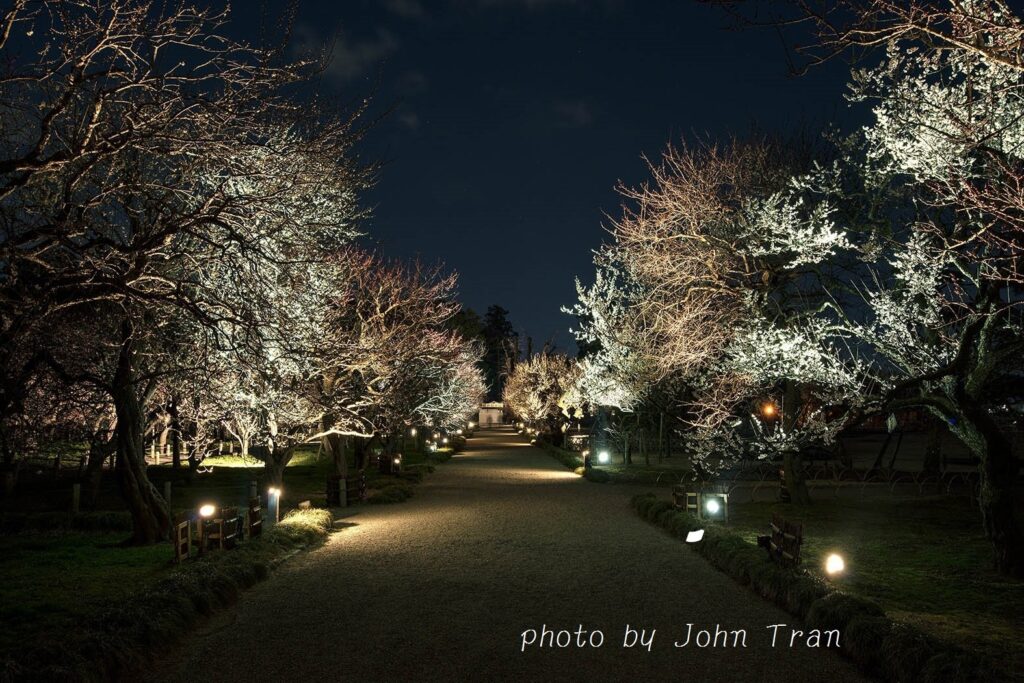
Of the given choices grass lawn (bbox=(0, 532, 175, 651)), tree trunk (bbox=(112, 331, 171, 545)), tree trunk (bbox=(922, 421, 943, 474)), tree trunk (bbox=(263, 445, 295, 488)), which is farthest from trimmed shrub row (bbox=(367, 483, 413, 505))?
tree trunk (bbox=(922, 421, 943, 474))

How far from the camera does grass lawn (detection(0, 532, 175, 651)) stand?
952 cm

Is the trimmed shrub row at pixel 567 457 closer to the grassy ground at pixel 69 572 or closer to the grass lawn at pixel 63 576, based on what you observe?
the grassy ground at pixel 69 572

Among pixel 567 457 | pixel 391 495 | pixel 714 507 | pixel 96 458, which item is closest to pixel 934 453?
pixel 714 507

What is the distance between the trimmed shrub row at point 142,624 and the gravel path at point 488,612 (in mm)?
278

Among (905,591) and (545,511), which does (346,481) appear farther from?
(905,591)

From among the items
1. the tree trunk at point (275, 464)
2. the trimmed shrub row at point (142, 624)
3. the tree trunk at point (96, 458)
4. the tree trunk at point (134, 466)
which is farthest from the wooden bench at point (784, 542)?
the tree trunk at point (96, 458)

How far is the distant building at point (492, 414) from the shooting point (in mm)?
116000

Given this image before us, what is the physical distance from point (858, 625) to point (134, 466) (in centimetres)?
1290

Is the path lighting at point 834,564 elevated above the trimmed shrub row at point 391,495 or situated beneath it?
elevated above

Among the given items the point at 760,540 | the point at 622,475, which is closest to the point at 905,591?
the point at 760,540

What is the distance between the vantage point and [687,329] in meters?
16.2

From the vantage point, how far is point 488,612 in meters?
9.34

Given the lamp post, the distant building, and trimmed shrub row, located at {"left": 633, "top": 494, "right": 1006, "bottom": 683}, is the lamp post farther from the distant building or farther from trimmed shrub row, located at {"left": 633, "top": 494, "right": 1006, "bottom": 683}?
the distant building

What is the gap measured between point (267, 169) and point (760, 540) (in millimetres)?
8804
